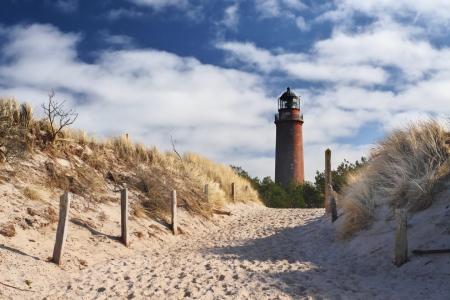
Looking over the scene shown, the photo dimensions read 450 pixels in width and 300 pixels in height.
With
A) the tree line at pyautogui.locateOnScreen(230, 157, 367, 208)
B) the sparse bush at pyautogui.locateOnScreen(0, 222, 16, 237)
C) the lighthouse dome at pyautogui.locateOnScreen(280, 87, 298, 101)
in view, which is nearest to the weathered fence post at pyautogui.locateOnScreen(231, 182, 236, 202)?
the tree line at pyautogui.locateOnScreen(230, 157, 367, 208)

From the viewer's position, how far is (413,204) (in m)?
6.66

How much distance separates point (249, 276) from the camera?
5.55 m

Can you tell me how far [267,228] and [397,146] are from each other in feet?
16.0

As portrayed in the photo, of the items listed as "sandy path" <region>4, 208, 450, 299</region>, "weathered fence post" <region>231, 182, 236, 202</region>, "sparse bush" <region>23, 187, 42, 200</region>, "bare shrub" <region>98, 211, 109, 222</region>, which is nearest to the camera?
"sandy path" <region>4, 208, 450, 299</region>

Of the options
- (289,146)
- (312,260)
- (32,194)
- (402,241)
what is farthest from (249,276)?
(289,146)

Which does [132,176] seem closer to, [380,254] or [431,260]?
[380,254]

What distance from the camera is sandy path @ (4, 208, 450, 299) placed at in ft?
15.6

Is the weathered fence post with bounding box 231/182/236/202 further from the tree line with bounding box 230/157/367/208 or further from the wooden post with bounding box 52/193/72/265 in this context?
the wooden post with bounding box 52/193/72/265

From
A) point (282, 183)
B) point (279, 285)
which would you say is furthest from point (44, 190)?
point (282, 183)

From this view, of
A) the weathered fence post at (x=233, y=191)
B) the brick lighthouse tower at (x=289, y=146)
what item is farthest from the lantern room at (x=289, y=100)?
the weathered fence post at (x=233, y=191)

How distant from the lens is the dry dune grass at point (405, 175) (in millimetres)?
6688

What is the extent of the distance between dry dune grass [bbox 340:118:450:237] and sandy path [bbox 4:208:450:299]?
4.02 feet

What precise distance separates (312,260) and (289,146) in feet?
71.4

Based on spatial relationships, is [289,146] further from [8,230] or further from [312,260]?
[8,230]
